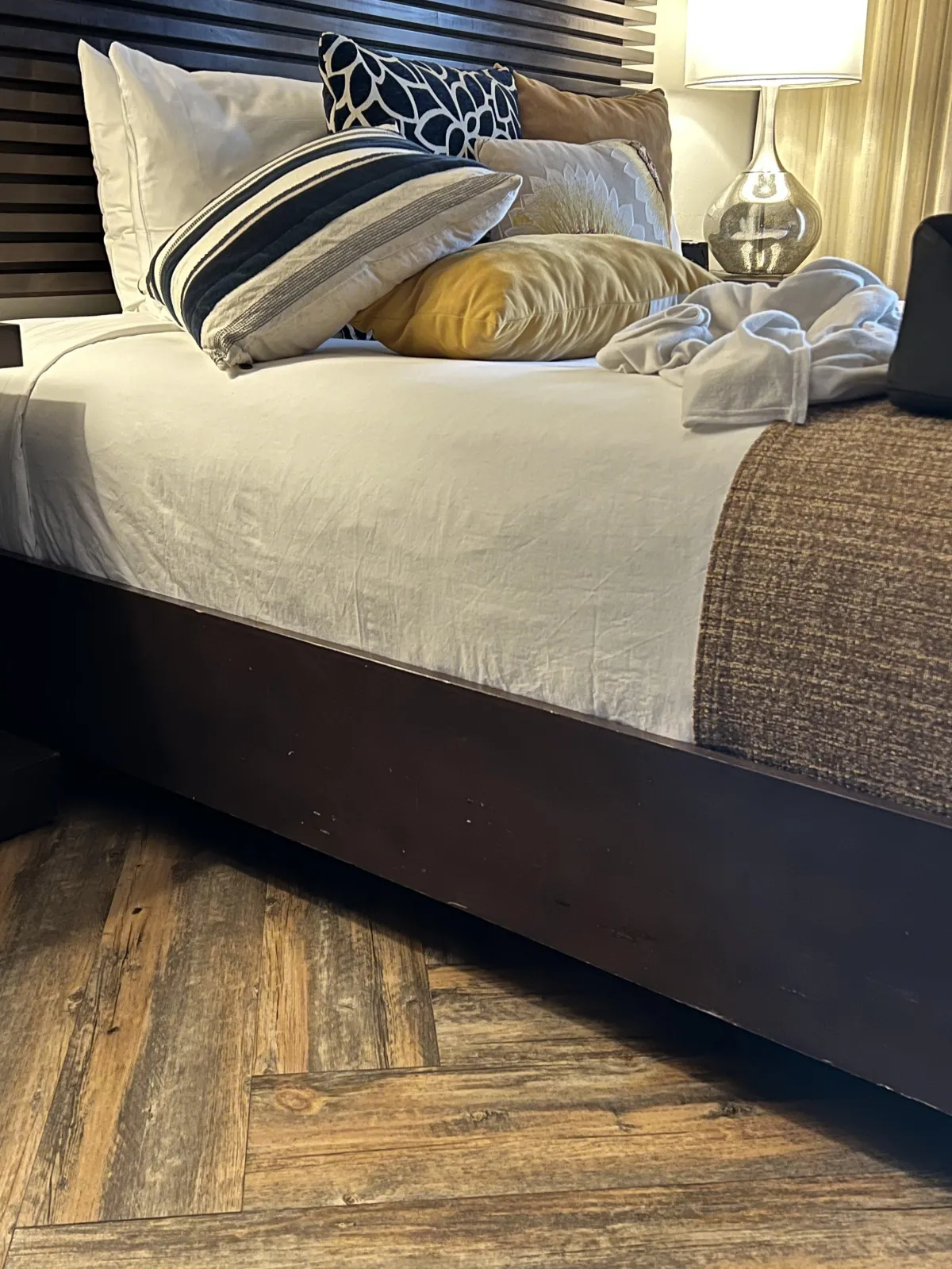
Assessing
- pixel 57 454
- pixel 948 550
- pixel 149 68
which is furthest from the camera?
pixel 149 68

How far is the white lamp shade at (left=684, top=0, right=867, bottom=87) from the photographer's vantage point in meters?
2.73

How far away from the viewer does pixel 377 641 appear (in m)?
1.20

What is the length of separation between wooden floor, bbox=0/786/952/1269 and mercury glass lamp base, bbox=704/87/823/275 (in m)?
2.03

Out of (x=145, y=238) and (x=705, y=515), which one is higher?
(x=145, y=238)

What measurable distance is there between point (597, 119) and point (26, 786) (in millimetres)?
1603

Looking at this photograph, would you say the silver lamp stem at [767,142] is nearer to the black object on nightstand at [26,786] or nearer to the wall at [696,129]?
the wall at [696,129]

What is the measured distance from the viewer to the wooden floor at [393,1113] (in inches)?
35.9

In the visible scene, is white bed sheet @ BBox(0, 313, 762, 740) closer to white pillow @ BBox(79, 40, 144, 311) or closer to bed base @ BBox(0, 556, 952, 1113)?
bed base @ BBox(0, 556, 952, 1113)

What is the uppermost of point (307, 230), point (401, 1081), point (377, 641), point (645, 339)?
point (307, 230)

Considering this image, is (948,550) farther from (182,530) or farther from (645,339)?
(182,530)

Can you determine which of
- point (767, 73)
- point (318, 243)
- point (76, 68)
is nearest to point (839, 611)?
point (318, 243)

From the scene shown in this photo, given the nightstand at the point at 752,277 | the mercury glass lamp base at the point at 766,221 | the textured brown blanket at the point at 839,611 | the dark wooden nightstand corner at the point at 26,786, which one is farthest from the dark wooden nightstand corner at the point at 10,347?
the mercury glass lamp base at the point at 766,221

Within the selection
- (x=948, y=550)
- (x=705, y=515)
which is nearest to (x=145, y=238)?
(x=705, y=515)

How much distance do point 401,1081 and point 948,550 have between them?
2.13ft
